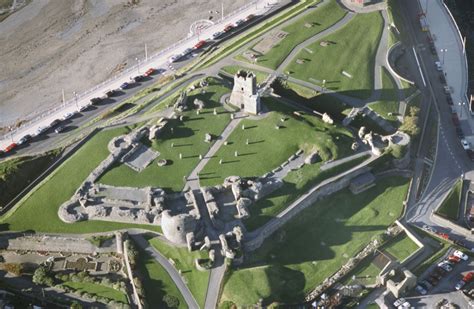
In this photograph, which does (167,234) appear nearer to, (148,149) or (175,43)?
(148,149)

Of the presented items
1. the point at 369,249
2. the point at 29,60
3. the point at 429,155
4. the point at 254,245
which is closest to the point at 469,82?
the point at 429,155

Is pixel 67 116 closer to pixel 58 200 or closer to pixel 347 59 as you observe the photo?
pixel 58 200

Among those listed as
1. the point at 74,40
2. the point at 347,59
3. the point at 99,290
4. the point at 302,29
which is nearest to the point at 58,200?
the point at 99,290

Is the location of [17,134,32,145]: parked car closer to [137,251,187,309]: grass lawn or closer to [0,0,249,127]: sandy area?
[0,0,249,127]: sandy area

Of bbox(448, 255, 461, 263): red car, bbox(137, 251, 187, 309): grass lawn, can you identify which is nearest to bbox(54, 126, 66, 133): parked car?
bbox(137, 251, 187, 309): grass lawn

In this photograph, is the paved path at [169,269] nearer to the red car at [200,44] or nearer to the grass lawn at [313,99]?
the grass lawn at [313,99]
